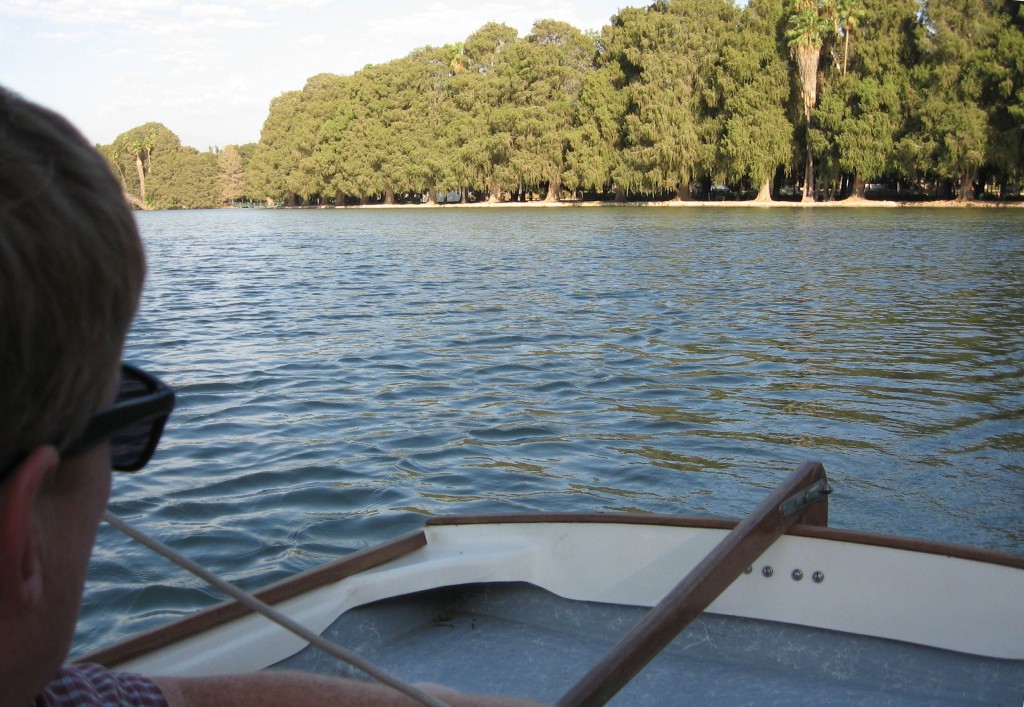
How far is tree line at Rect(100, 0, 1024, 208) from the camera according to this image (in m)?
43.5

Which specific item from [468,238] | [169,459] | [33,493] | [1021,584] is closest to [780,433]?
[169,459]

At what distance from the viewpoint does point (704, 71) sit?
51.6 m

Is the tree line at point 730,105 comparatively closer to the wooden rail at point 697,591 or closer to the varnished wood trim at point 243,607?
the wooden rail at point 697,591

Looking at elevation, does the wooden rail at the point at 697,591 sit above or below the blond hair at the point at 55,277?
below

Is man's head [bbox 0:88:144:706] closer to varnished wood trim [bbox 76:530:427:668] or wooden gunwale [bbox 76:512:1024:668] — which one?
varnished wood trim [bbox 76:530:427:668]

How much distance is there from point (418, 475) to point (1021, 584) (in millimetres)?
4745

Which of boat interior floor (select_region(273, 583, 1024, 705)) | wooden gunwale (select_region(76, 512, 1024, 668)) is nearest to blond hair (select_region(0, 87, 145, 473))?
wooden gunwale (select_region(76, 512, 1024, 668))

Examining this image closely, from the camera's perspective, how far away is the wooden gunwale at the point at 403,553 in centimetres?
245

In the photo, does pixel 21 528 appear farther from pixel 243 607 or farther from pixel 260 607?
pixel 243 607

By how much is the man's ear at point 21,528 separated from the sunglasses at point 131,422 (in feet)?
0.14

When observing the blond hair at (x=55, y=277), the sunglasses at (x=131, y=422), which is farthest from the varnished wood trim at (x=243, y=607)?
the blond hair at (x=55, y=277)

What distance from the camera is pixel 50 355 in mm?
685

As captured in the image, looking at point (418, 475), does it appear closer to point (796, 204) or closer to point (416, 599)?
point (416, 599)

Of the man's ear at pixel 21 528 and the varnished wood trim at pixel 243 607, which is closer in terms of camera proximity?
the man's ear at pixel 21 528
